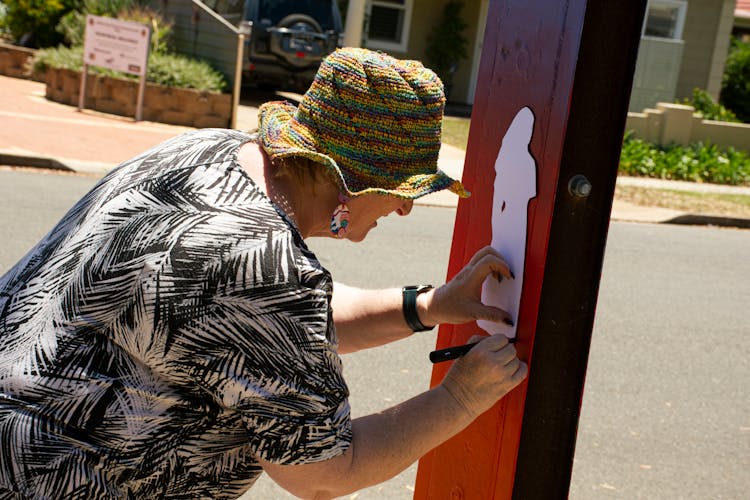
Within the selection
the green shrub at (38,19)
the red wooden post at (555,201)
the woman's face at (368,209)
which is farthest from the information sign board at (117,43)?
the woman's face at (368,209)

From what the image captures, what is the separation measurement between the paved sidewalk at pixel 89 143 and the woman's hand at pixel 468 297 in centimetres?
765

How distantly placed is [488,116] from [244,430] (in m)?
0.90

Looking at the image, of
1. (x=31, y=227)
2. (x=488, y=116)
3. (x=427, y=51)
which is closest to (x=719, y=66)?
(x=427, y=51)

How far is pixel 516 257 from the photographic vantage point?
1.92 metres

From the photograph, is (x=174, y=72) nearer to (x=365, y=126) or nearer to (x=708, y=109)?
(x=708, y=109)

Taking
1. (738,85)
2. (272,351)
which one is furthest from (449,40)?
(272,351)

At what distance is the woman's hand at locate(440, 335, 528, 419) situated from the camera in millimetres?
1807

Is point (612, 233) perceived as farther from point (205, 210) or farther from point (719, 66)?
point (719, 66)

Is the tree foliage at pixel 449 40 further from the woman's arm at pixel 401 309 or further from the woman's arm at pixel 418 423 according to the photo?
the woman's arm at pixel 418 423

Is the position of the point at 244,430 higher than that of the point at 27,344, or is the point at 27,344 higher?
the point at 27,344

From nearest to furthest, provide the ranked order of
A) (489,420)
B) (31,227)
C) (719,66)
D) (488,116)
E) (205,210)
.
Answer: (205,210) < (489,420) < (488,116) < (31,227) < (719,66)

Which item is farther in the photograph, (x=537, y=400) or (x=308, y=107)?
(x=537, y=400)

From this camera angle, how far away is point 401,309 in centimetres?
228

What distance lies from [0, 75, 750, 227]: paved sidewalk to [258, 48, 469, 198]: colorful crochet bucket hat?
8022 mm
